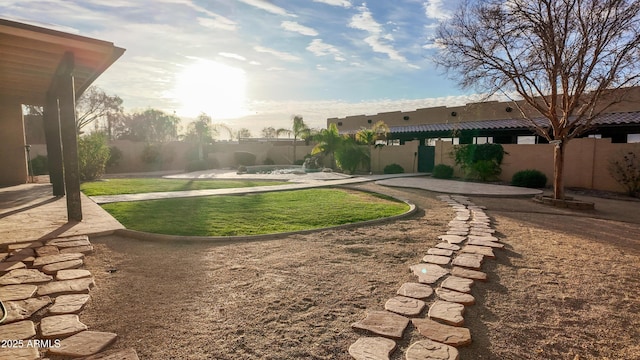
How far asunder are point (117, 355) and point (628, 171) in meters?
15.7

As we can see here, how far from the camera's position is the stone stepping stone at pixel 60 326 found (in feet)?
7.72

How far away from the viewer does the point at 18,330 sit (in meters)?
2.40

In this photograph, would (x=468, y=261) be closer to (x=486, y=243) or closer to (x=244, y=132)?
(x=486, y=243)

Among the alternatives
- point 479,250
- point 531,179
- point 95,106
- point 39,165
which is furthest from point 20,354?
point 95,106

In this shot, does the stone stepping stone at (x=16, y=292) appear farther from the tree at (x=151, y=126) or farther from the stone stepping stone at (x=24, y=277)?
the tree at (x=151, y=126)

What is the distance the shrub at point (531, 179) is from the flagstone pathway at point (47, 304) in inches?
580

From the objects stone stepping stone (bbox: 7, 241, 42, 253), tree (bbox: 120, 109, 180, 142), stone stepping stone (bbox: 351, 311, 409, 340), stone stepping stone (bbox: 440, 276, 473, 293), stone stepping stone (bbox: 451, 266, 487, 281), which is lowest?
stone stepping stone (bbox: 451, 266, 487, 281)

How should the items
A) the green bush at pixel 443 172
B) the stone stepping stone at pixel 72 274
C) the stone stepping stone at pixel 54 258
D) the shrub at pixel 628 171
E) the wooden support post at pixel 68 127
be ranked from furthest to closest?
the green bush at pixel 443 172 < the shrub at pixel 628 171 < the wooden support post at pixel 68 127 < the stone stepping stone at pixel 54 258 < the stone stepping stone at pixel 72 274

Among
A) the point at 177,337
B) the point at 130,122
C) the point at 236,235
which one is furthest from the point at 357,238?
the point at 130,122

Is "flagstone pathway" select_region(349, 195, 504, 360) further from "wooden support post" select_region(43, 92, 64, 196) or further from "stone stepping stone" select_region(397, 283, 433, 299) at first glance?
"wooden support post" select_region(43, 92, 64, 196)

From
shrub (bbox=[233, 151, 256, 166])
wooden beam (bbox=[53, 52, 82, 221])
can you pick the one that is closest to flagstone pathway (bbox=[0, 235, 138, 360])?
wooden beam (bbox=[53, 52, 82, 221])

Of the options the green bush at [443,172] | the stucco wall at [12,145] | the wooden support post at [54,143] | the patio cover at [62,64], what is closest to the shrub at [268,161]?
the green bush at [443,172]

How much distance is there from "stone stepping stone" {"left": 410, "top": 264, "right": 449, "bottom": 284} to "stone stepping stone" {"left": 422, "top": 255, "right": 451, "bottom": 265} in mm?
134

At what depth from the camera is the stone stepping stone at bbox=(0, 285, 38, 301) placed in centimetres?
290
